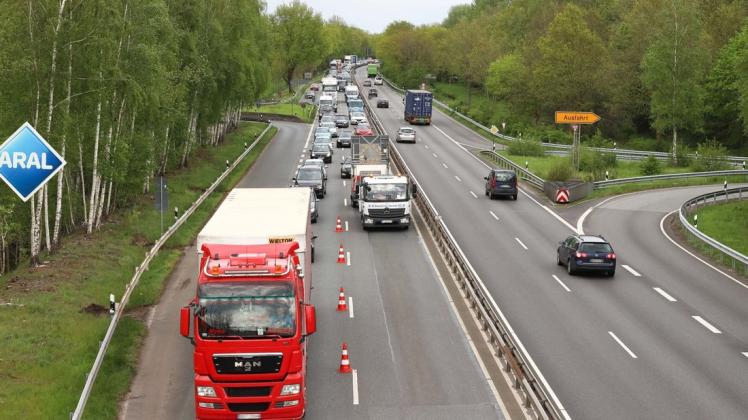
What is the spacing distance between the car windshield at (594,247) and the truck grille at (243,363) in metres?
18.4

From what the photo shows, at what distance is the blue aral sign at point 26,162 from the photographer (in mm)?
16766

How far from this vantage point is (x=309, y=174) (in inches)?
1922

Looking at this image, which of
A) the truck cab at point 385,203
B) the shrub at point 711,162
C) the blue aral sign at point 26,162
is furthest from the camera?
the shrub at point 711,162

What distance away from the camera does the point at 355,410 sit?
17.6 metres

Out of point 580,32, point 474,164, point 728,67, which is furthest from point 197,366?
point 580,32

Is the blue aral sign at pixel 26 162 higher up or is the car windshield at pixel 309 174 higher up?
the blue aral sign at pixel 26 162

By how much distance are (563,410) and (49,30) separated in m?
20.2

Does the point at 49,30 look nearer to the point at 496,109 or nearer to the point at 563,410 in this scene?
the point at 563,410

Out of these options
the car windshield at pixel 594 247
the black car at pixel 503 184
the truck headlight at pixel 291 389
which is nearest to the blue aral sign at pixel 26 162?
the truck headlight at pixel 291 389

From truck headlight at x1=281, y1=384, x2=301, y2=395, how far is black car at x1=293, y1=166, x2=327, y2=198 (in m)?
32.1

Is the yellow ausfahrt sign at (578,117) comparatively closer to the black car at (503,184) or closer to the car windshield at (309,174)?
the black car at (503,184)

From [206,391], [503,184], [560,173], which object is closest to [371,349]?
[206,391]

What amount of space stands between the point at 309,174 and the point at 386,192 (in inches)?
413

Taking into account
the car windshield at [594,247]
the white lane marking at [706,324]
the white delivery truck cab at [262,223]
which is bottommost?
the white lane marking at [706,324]
